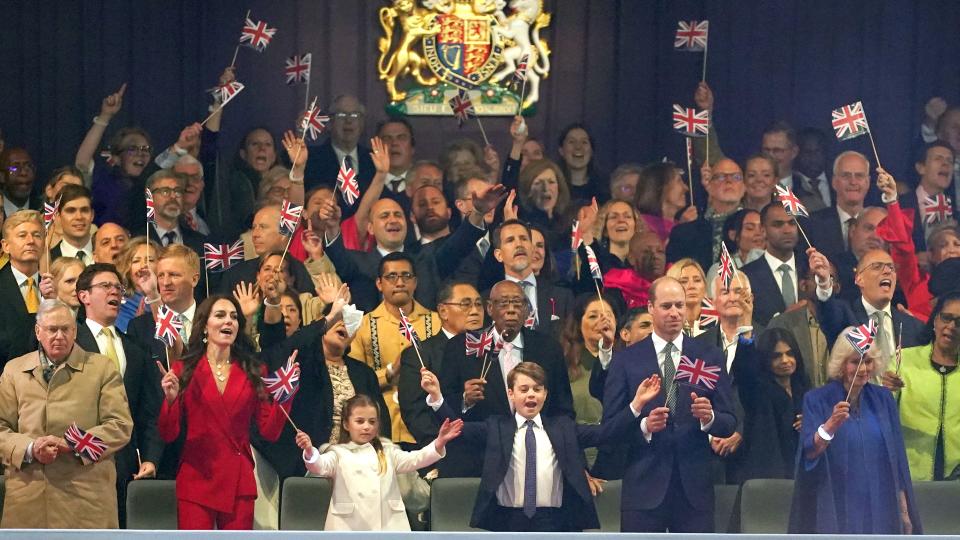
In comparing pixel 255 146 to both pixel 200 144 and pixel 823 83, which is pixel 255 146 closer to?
pixel 200 144

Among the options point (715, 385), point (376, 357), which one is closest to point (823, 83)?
point (715, 385)

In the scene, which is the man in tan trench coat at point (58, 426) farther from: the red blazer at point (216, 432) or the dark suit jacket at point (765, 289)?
the dark suit jacket at point (765, 289)

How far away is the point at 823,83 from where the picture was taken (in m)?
12.1

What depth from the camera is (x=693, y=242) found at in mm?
10953

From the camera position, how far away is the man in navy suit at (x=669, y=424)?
9945mm

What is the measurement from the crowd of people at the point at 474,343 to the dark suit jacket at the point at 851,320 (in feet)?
0.05

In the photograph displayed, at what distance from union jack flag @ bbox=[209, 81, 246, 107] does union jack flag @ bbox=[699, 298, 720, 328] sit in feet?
10.2

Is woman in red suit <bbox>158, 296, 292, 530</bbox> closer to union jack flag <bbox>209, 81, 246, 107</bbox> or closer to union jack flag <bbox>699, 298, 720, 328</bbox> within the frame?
union jack flag <bbox>209, 81, 246, 107</bbox>

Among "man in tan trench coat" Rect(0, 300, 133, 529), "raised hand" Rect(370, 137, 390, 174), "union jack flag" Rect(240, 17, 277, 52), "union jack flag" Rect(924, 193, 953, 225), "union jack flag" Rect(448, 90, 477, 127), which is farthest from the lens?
"union jack flag" Rect(448, 90, 477, 127)

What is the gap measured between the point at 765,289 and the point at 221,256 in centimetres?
296

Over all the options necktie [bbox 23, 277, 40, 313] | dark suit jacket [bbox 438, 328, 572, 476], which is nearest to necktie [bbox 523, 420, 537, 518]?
dark suit jacket [bbox 438, 328, 572, 476]

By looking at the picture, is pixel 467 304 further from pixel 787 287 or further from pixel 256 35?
pixel 256 35

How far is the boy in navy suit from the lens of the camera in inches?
391

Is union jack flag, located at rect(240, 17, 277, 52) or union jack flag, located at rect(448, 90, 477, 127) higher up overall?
union jack flag, located at rect(240, 17, 277, 52)
